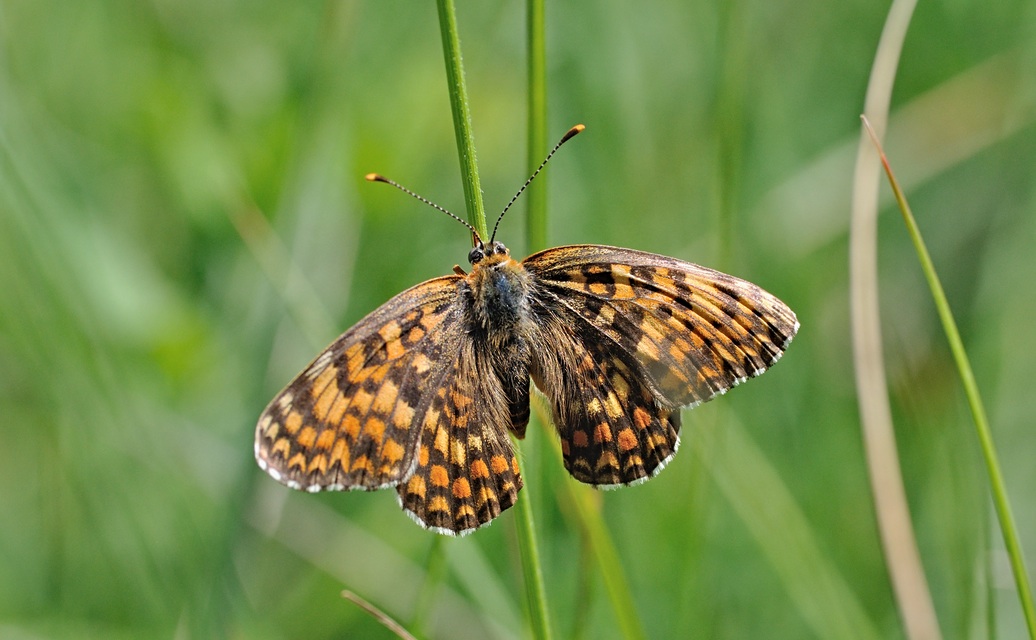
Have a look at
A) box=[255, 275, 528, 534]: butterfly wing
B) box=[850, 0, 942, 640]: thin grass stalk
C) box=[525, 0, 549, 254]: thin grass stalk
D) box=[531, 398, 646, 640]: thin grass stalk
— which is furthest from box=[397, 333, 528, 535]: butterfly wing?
box=[850, 0, 942, 640]: thin grass stalk

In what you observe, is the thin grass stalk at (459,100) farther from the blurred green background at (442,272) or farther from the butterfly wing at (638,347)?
the blurred green background at (442,272)

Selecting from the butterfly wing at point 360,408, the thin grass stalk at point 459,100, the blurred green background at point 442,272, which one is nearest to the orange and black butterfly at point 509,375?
the butterfly wing at point 360,408

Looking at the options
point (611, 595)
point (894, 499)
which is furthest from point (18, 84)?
point (894, 499)

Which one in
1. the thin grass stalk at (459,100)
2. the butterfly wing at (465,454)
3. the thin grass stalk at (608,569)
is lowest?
the thin grass stalk at (608,569)

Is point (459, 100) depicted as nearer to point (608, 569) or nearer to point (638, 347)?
point (638, 347)

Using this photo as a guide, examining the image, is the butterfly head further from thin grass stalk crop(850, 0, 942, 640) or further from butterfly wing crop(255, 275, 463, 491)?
thin grass stalk crop(850, 0, 942, 640)

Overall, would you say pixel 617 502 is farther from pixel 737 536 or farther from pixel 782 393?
pixel 782 393
